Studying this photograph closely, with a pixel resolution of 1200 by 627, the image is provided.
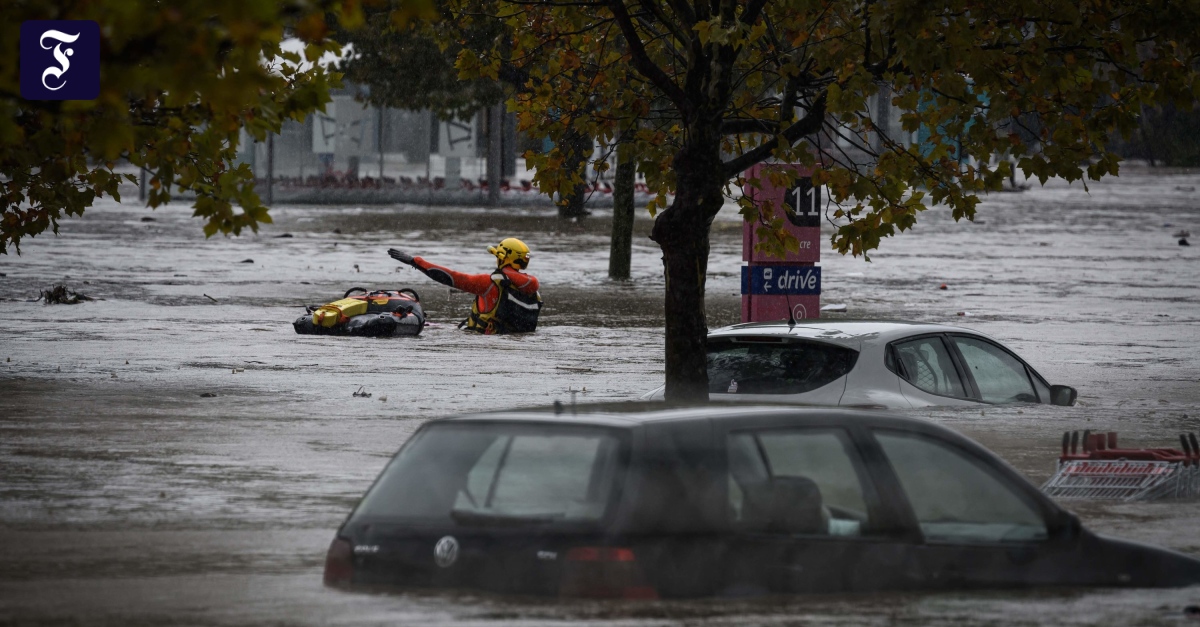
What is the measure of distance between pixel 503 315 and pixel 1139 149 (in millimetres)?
98429

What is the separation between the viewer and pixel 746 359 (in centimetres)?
1188

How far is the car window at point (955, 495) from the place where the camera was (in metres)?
6.62

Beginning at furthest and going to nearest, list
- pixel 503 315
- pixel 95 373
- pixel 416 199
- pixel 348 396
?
pixel 416 199 → pixel 503 315 → pixel 95 373 → pixel 348 396

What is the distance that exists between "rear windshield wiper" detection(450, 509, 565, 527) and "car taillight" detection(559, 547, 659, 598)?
0.21 metres

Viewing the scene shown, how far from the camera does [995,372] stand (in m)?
13.1

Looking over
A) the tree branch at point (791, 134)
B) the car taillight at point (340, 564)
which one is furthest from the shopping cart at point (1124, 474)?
the car taillight at point (340, 564)

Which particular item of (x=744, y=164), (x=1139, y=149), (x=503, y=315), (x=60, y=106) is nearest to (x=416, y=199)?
(x=503, y=315)

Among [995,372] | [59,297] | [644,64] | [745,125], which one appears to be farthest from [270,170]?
[995,372]

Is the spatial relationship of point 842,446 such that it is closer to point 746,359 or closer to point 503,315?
point 746,359

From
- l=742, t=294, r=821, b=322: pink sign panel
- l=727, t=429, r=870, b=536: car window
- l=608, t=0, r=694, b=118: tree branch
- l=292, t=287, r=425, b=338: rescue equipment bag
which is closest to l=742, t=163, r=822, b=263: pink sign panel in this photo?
l=742, t=294, r=821, b=322: pink sign panel

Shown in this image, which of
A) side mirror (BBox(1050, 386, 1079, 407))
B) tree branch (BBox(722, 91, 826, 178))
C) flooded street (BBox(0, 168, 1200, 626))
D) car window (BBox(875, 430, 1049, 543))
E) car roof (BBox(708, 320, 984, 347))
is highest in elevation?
tree branch (BBox(722, 91, 826, 178))

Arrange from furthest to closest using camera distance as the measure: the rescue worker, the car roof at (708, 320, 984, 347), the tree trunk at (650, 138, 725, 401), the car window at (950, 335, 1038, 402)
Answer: the rescue worker, the car window at (950, 335, 1038, 402), the tree trunk at (650, 138, 725, 401), the car roof at (708, 320, 984, 347)

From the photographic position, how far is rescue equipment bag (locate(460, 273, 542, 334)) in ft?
74.2

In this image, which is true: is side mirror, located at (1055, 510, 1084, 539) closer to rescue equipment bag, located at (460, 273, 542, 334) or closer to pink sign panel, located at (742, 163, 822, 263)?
pink sign panel, located at (742, 163, 822, 263)
